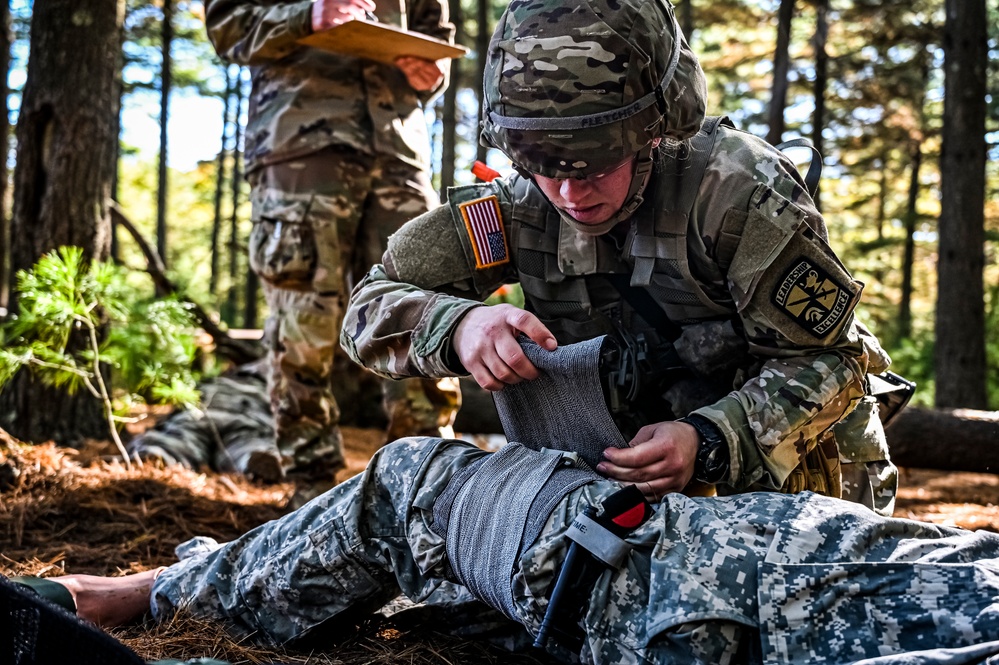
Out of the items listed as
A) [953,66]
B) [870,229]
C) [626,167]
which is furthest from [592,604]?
[870,229]

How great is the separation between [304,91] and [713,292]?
2.36 metres

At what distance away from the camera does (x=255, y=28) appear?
376cm

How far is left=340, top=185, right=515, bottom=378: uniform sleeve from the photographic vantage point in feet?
7.18

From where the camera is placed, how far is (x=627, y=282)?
2244 mm

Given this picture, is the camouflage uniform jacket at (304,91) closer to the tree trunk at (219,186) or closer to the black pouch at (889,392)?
the black pouch at (889,392)

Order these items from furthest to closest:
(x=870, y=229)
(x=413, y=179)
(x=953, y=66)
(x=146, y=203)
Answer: (x=146, y=203) → (x=870, y=229) → (x=953, y=66) → (x=413, y=179)

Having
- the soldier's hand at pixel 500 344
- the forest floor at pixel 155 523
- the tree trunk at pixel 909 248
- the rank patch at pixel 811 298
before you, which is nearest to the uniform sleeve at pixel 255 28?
the forest floor at pixel 155 523

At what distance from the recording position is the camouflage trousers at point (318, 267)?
3.86 metres

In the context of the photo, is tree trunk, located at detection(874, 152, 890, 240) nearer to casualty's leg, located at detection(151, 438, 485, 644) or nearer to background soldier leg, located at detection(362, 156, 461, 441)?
background soldier leg, located at detection(362, 156, 461, 441)

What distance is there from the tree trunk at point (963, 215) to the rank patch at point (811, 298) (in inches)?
277

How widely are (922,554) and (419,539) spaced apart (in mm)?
977

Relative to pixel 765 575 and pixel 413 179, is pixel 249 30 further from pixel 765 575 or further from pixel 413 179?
pixel 765 575

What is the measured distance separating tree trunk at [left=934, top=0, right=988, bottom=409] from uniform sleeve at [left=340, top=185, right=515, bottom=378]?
281 inches

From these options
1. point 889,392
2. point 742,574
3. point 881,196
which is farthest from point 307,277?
point 881,196
